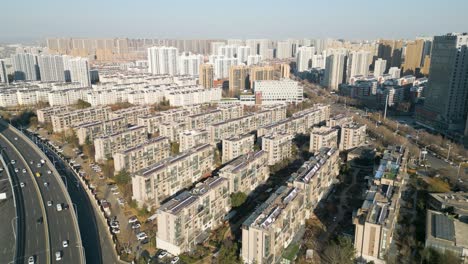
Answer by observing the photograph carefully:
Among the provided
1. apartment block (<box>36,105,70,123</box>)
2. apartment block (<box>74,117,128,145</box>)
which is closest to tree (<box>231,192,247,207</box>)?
apartment block (<box>74,117,128,145</box>)

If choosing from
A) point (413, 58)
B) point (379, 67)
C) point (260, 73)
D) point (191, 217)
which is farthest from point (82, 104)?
point (413, 58)

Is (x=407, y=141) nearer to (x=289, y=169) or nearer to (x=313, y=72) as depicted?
(x=289, y=169)

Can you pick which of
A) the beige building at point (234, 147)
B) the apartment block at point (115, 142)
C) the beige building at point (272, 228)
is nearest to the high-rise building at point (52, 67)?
the apartment block at point (115, 142)

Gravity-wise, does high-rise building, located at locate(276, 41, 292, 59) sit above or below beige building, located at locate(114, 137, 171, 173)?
above

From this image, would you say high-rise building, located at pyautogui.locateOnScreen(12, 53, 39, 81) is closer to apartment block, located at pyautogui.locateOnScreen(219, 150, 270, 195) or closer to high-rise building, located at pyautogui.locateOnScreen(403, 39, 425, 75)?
apartment block, located at pyautogui.locateOnScreen(219, 150, 270, 195)

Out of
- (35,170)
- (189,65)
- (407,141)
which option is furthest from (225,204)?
(189,65)

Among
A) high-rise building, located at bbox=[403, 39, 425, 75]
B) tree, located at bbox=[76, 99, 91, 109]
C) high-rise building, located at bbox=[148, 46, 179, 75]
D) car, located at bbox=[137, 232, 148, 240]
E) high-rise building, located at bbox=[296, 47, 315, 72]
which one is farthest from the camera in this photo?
high-rise building, located at bbox=[296, 47, 315, 72]

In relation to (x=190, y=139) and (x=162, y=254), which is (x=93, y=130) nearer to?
(x=190, y=139)
